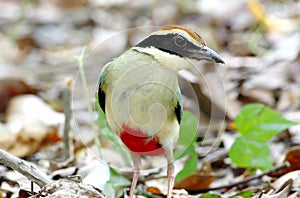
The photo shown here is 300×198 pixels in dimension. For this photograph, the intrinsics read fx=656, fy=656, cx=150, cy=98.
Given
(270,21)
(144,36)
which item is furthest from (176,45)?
(270,21)

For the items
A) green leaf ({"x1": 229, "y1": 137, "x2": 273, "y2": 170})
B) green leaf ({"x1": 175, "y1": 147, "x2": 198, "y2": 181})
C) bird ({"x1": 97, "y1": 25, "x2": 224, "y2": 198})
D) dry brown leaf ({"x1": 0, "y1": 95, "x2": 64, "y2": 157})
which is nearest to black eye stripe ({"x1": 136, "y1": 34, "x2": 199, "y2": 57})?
bird ({"x1": 97, "y1": 25, "x2": 224, "y2": 198})

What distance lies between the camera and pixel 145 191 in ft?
8.36

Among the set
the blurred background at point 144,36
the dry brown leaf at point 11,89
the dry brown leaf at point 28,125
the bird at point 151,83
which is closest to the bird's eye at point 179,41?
the bird at point 151,83

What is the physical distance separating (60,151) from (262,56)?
2.31m

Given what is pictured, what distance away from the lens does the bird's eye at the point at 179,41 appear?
65.4 inches

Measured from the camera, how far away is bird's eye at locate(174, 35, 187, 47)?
1661 mm

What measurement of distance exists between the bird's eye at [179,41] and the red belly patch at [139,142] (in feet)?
0.83

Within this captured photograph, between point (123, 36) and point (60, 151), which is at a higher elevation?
point (123, 36)

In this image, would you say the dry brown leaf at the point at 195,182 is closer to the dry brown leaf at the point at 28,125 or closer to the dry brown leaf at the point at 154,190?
the dry brown leaf at the point at 154,190

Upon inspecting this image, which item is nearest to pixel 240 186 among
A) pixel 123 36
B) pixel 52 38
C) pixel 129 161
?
pixel 129 161

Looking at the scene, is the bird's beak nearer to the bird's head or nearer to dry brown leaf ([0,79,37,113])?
the bird's head

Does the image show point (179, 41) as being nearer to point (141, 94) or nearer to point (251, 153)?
point (141, 94)

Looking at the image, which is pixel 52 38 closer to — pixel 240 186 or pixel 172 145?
pixel 240 186

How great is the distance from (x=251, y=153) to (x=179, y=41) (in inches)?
40.7
